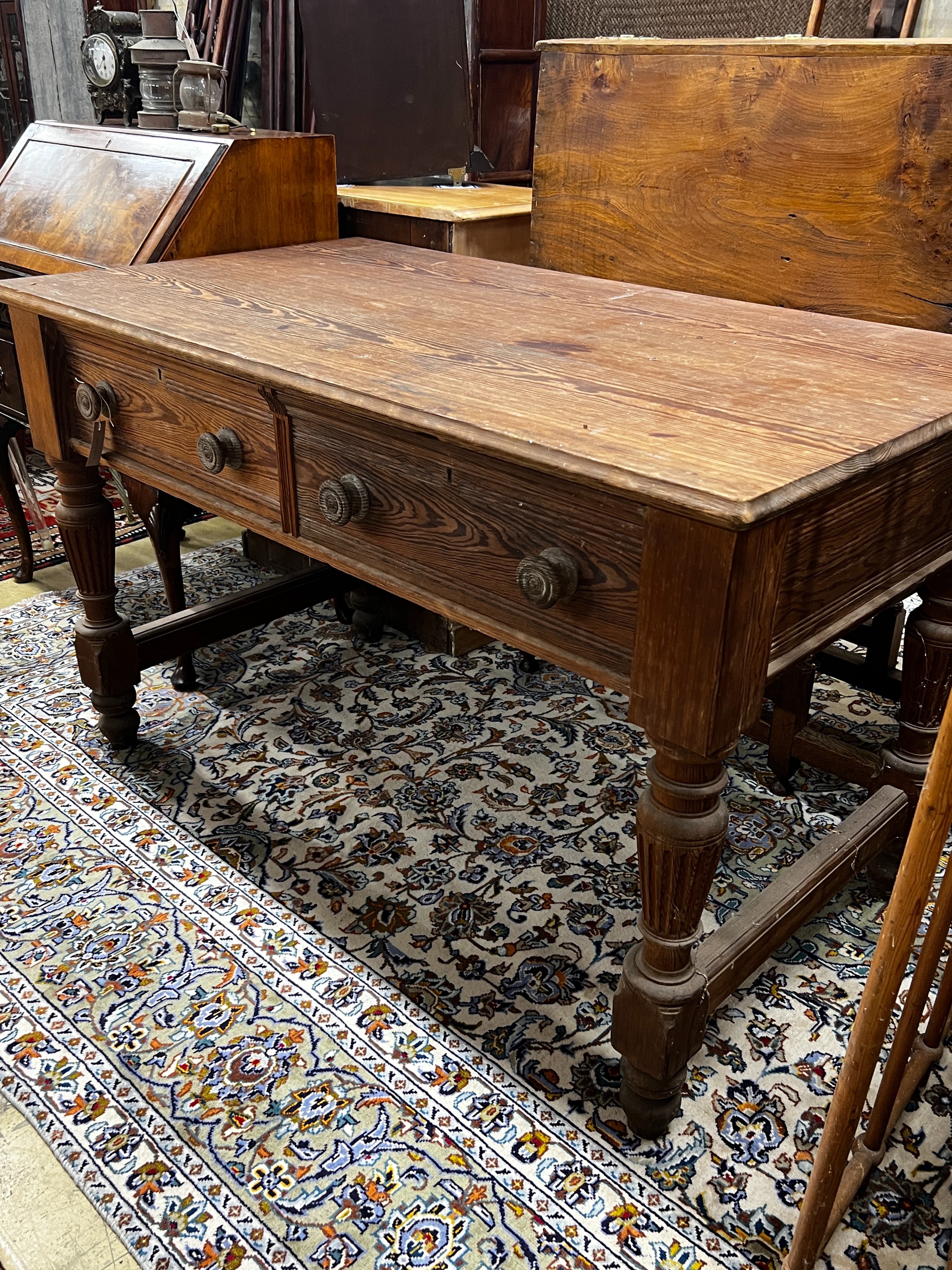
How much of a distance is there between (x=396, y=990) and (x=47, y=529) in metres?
2.31

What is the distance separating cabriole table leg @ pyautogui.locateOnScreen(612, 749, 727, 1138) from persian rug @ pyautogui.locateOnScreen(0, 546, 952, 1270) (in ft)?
0.36

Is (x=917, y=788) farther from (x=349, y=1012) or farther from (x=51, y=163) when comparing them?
(x=51, y=163)

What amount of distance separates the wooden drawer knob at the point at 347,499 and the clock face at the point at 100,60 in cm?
186

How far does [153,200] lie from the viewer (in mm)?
2324

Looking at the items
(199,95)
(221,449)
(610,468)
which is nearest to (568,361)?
(610,468)

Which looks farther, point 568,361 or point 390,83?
point 390,83

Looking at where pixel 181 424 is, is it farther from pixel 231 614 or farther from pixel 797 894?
pixel 797 894

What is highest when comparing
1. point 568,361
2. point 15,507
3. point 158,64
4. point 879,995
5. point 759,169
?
point 158,64

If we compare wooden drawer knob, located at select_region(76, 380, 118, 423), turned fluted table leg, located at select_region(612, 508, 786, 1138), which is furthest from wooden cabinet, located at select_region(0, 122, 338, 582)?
turned fluted table leg, located at select_region(612, 508, 786, 1138)

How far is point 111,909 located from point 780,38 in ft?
6.19

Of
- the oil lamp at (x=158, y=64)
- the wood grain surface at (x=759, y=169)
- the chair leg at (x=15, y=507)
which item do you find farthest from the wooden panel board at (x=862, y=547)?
the chair leg at (x=15, y=507)

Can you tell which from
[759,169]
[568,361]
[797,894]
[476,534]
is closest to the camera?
Answer: [476,534]

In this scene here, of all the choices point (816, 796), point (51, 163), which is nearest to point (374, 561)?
point (816, 796)

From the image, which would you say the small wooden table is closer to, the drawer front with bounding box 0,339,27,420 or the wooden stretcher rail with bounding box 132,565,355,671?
the wooden stretcher rail with bounding box 132,565,355,671
